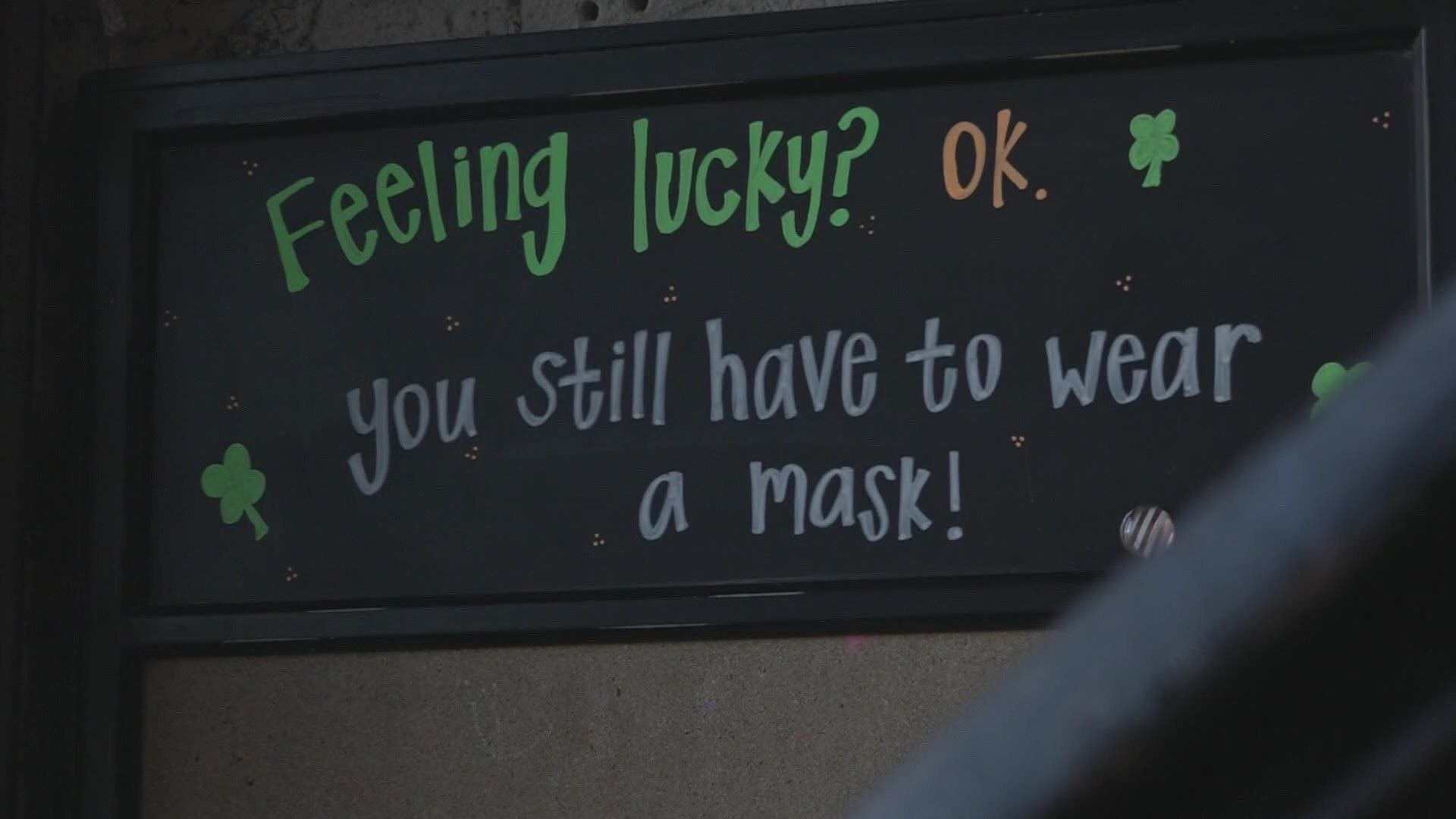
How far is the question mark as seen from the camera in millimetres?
1818

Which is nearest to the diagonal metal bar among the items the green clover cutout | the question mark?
the question mark

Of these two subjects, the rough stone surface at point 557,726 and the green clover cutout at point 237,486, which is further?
the green clover cutout at point 237,486

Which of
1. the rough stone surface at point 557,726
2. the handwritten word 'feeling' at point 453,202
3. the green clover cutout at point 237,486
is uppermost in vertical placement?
the handwritten word 'feeling' at point 453,202

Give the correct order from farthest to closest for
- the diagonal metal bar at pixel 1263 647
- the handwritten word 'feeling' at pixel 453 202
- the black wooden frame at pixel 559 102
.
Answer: the handwritten word 'feeling' at pixel 453 202 → the black wooden frame at pixel 559 102 → the diagonal metal bar at pixel 1263 647

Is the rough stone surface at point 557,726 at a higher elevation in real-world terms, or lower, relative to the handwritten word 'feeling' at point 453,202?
lower

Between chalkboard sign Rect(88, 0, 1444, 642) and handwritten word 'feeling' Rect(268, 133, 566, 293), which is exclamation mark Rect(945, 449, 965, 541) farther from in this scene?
handwritten word 'feeling' Rect(268, 133, 566, 293)

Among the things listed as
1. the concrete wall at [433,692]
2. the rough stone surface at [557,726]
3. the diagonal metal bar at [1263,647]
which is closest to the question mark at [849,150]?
the concrete wall at [433,692]

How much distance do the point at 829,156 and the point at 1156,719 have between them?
159 centimetres

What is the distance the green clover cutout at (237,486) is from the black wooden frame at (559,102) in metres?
0.09

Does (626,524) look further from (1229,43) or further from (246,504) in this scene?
(1229,43)

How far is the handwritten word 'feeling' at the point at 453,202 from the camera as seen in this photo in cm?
188

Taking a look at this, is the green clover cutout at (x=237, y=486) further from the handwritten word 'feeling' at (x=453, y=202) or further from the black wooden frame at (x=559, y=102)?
the handwritten word 'feeling' at (x=453, y=202)

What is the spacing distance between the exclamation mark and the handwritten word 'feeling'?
48 centimetres

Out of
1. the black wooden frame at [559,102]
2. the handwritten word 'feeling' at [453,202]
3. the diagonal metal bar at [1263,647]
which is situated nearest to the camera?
the diagonal metal bar at [1263,647]
